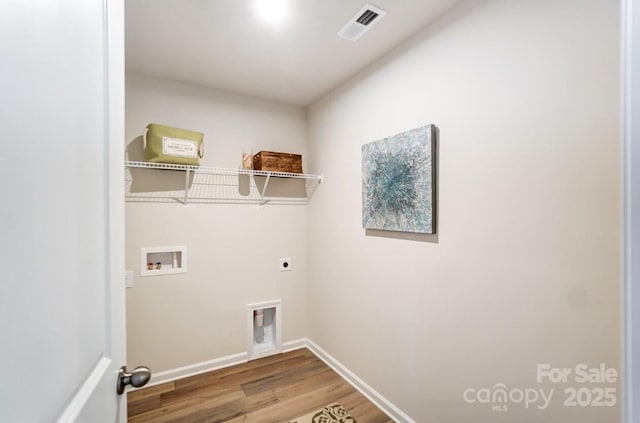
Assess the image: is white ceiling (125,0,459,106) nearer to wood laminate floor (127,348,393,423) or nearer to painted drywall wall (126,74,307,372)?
painted drywall wall (126,74,307,372)

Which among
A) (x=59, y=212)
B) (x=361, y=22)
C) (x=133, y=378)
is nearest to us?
(x=59, y=212)

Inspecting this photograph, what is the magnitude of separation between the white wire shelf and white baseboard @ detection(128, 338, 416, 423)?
141 cm

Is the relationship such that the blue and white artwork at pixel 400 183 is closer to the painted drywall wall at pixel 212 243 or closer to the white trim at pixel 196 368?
the painted drywall wall at pixel 212 243

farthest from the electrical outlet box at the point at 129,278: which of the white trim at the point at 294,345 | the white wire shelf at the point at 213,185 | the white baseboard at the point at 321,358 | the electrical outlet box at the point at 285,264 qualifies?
the white trim at the point at 294,345

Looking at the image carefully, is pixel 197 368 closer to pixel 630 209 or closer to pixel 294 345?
pixel 294 345

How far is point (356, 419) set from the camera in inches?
74.9

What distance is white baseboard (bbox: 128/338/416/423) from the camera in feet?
6.41

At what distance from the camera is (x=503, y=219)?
4.41 ft

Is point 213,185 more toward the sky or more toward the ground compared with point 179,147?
more toward the ground

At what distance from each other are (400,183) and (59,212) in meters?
1.65

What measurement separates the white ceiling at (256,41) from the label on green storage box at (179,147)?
23.0 inches

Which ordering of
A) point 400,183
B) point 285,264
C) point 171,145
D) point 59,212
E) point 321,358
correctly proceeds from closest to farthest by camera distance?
point 59,212, point 400,183, point 171,145, point 321,358, point 285,264

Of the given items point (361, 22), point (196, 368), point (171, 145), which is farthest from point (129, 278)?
point (361, 22)

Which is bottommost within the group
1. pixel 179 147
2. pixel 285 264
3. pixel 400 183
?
pixel 285 264
